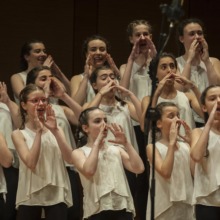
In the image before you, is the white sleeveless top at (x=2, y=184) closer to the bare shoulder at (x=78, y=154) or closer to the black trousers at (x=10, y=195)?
the black trousers at (x=10, y=195)

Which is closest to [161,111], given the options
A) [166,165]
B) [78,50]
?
[166,165]

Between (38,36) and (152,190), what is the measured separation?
→ 3.58 meters

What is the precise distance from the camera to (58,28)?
7.05 m

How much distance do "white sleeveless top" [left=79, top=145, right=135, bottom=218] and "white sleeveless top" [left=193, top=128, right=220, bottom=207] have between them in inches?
16.8

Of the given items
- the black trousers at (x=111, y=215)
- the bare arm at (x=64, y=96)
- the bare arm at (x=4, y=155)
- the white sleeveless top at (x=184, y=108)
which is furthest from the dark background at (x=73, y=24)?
the black trousers at (x=111, y=215)

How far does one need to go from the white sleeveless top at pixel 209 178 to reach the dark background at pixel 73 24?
2614 millimetres

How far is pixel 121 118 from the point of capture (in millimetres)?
5223

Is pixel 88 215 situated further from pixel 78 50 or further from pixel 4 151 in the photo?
pixel 78 50

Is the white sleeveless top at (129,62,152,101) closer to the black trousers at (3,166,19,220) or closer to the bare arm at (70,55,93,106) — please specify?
the bare arm at (70,55,93,106)

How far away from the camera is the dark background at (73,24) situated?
273 inches

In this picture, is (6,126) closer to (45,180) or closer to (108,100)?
(45,180)

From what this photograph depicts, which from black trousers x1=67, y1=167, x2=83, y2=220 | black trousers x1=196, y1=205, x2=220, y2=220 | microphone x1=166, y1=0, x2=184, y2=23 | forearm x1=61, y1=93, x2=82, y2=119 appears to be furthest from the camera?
forearm x1=61, y1=93, x2=82, y2=119

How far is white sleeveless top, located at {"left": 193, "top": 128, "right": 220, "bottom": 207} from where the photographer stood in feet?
14.8

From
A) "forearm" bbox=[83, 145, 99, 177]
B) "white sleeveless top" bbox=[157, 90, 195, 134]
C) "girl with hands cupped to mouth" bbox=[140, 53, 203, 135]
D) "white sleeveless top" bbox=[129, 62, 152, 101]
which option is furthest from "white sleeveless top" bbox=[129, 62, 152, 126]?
"forearm" bbox=[83, 145, 99, 177]
